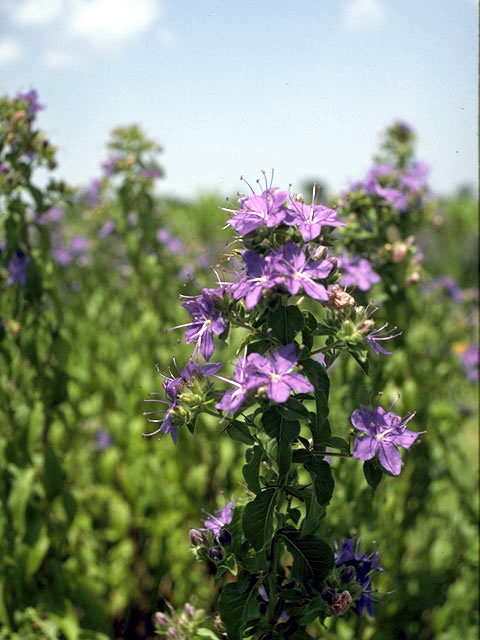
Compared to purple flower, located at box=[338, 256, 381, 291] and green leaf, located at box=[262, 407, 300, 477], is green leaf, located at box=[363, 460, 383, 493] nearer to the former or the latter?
green leaf, located at box=[262, 407, 300, 477]

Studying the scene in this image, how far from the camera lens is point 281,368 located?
1.42 meters

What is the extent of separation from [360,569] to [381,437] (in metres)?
0.42

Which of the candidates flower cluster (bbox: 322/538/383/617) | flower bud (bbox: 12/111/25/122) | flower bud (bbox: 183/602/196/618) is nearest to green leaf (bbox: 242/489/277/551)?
flower cluster (bbox: 322/538/383/617)

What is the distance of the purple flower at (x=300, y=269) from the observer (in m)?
1.43

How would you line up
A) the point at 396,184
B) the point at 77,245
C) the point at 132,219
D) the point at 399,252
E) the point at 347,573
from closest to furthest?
the point at 347,573, the point at 399,252, the point at 396,184, the point at 132,219, the point at 77,245

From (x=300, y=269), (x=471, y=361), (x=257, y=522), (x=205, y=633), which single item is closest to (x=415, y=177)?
(x=471, y=361)

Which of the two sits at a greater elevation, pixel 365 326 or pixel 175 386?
pixel 365 326

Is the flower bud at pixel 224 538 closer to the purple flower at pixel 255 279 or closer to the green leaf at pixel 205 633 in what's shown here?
the green leaf at pixel 205 633

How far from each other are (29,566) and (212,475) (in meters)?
1.47

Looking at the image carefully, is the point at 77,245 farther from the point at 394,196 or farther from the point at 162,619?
the point at 162,619

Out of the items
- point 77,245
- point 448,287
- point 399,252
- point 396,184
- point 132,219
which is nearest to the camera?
point 399,252

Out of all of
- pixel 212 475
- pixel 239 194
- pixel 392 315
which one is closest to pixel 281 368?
pixel 239 194

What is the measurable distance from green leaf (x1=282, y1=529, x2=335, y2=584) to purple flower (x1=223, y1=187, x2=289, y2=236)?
791 millimetres

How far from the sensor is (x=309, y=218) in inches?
59.7
